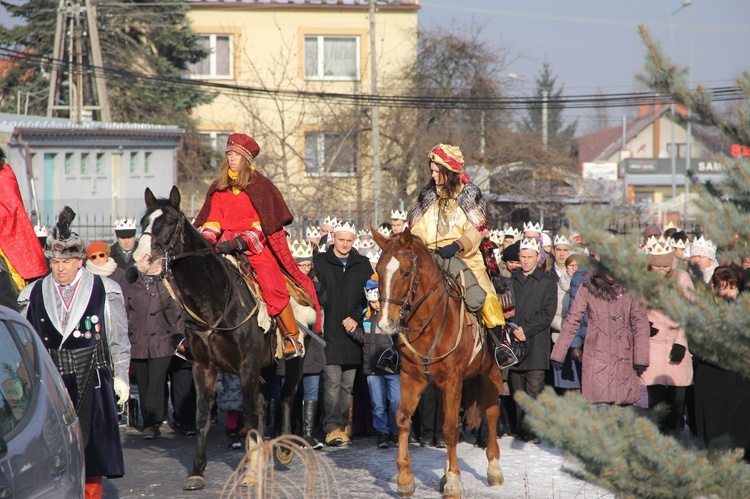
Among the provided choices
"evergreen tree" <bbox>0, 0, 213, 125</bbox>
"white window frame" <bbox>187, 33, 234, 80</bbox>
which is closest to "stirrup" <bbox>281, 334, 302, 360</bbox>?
"evergreen tree" <bbox>0, 0, 213, 125</bbox>

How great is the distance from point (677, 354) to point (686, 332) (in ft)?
21.8

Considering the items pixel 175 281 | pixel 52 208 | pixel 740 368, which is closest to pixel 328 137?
pixel 52 208

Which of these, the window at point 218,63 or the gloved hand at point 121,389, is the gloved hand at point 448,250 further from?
the window at point 218,63

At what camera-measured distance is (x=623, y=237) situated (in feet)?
12.4

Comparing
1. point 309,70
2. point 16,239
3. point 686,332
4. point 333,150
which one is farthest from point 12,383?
point 309,70

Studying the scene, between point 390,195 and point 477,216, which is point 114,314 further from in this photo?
point 390,195

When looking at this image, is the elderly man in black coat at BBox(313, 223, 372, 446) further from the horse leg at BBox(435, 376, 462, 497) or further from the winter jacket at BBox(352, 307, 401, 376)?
the horse leg at BBox(435, 376, 462, 497)

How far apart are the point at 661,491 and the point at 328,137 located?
33.4 m

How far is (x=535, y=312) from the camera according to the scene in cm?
1123

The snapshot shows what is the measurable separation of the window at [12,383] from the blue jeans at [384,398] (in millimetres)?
6044

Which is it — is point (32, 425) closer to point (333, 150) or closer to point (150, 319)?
point (150, 319)

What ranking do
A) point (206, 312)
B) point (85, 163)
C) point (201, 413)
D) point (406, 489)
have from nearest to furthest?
point (406, 489), point (206, 312), point (201, 413), point (85, 163)

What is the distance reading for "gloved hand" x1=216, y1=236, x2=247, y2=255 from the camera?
944 centimetres

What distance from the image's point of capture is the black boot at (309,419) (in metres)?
11.2
